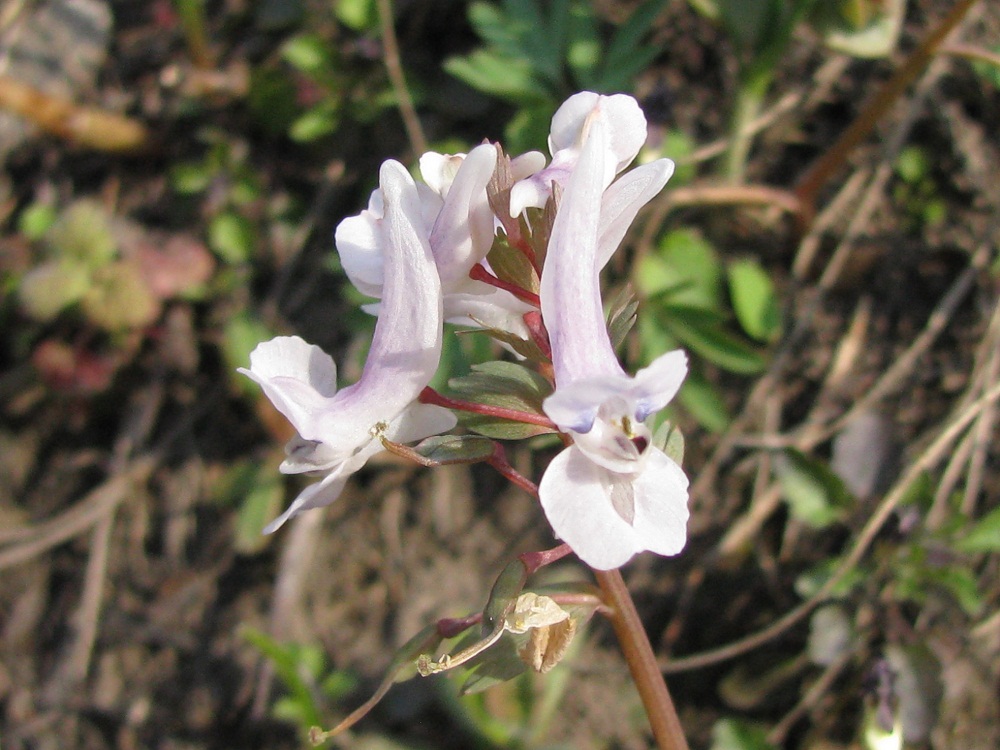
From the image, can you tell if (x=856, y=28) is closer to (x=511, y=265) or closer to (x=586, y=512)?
(x=511, y=265)

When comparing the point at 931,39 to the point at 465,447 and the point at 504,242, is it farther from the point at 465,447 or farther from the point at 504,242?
the point at 465,447

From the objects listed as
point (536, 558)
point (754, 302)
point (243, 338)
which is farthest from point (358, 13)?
point (536, 558)

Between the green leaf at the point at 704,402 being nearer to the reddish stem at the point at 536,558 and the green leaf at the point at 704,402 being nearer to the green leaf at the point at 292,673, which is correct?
the reddish stem at the point at 536,558

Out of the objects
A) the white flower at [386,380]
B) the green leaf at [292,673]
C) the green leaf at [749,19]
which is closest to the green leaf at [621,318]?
the white flower at [386,380]

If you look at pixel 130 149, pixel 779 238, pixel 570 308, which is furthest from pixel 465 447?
pixel 130 149

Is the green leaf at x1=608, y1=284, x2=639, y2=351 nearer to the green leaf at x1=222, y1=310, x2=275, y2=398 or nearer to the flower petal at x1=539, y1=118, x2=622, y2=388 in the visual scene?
the flower petal at x1=539, y1=118, x2=622, y2=388

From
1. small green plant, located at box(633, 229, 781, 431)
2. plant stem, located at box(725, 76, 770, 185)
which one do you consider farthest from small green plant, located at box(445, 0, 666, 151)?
small green plant, located at box(633, 229, 781, 431)
